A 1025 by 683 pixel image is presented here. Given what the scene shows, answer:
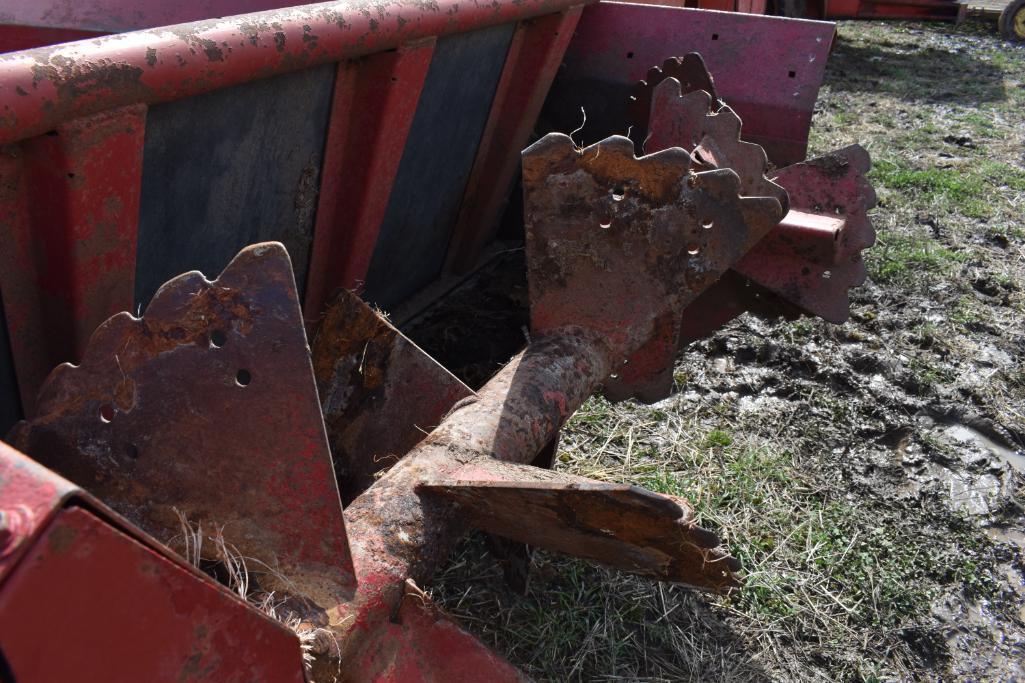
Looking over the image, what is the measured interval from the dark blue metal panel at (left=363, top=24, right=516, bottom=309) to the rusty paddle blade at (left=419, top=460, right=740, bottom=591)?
1318mm

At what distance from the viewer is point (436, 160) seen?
10.2ft

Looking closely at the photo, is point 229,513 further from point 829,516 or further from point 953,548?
point 953,548

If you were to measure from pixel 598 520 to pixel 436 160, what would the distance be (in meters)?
1.81

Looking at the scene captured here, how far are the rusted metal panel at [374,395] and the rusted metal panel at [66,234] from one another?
0.59m

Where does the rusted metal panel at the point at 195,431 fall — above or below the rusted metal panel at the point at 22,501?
below

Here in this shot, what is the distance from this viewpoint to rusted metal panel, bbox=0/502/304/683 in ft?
3.27

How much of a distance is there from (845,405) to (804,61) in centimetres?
131

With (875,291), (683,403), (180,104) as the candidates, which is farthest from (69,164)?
(875,291)

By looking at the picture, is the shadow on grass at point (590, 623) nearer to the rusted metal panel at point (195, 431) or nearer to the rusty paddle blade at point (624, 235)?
the rusty paddle blade at point (624, 235)

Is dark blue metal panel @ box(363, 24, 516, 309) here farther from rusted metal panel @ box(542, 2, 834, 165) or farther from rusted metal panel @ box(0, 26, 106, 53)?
rusted metal panel @ box(0, 26, 106, 53)

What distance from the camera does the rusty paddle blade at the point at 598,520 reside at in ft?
4.96

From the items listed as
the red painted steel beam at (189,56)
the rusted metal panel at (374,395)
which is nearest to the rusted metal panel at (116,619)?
the red painted steel beam at (189,56)

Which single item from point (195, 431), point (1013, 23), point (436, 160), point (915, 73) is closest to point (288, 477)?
point (195, 431)

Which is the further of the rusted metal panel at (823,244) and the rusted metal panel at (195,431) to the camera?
the rusted metal panel at (823,244)
